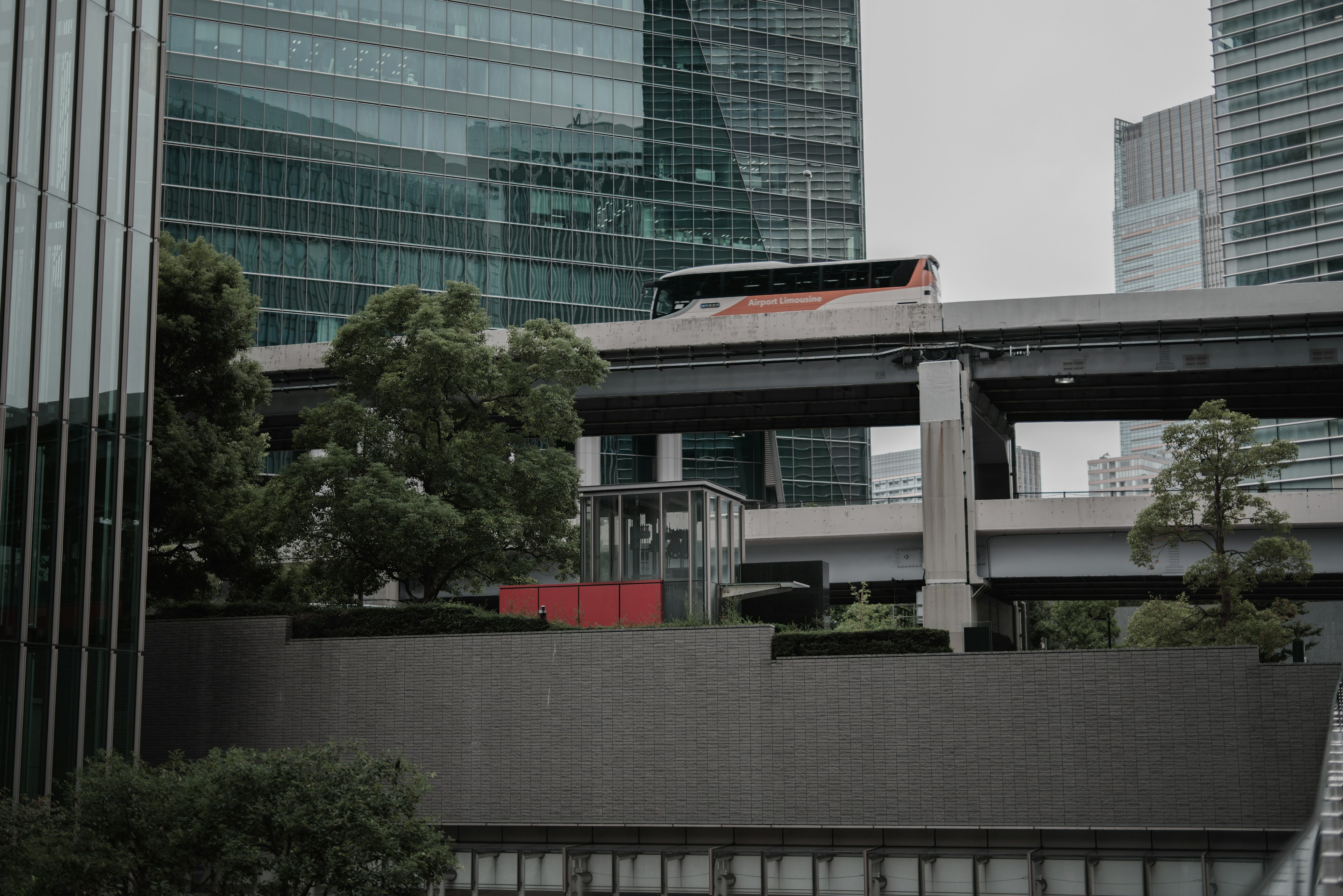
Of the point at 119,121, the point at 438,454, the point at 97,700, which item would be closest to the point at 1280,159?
the point at 438,454

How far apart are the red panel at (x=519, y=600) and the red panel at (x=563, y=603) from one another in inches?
18.7

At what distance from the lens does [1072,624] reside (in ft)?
263

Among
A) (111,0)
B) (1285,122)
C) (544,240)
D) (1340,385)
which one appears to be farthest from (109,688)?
(1285,122)

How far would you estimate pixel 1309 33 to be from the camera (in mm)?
143000

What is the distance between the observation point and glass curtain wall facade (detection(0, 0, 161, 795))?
20.7 metres

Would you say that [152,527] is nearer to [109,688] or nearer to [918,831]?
[109,688]

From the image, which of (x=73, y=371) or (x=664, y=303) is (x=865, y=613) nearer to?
(x=664, y=303)

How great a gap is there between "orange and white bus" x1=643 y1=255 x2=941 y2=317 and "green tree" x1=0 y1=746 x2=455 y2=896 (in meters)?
39.2

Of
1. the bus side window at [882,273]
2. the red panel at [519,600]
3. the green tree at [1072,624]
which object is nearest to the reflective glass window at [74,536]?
the red panel at [519,600]

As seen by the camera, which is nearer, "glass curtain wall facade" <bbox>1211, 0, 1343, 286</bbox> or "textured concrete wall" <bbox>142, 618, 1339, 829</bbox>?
"textured concrete wall" <bbox>142, 618, 1339, 829</bbox>

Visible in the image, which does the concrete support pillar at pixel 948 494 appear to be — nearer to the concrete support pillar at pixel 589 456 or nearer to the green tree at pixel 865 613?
the green tree at pixel 865 613

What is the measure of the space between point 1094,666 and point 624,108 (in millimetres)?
67912

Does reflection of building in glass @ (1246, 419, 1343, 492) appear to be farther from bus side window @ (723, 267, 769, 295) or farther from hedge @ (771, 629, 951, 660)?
hedge @ (771, 629, 951, 660)

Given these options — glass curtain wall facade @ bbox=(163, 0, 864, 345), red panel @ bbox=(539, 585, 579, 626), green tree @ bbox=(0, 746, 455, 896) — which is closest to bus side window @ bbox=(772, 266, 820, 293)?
glass curtain wall facade @ bbox=(163, 0, 864, 345)
